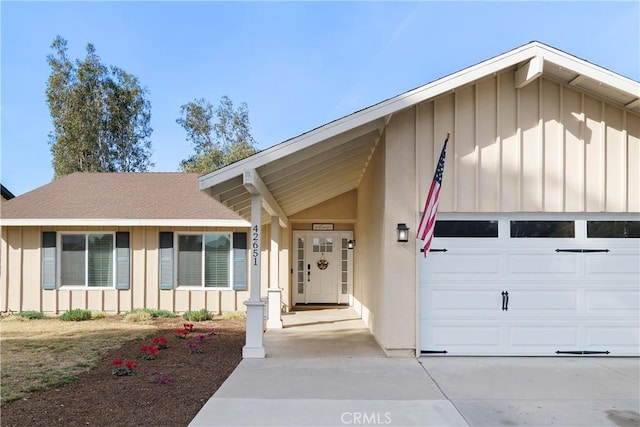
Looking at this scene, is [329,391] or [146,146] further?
[146,146]

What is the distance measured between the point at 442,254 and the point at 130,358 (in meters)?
5.06

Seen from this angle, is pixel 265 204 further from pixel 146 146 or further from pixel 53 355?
pixel 146 146

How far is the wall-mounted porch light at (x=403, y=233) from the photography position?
6586 millimetres

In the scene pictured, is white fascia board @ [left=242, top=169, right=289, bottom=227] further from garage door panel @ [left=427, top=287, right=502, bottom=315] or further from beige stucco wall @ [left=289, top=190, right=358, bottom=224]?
garage door panel @ [left=427, top=287, right=502, bottom=315]

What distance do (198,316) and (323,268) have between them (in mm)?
3927

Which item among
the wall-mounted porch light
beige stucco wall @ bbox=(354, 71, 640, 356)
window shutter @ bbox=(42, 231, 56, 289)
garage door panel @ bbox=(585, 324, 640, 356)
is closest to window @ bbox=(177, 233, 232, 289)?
window shutter @ bbox=(42, 231, 56, 289)

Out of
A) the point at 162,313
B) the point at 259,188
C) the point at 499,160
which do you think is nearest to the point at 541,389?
the point at 499,160

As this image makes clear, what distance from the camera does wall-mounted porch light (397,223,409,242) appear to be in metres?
6.59

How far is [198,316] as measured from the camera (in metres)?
10.5

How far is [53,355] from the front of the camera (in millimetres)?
6957

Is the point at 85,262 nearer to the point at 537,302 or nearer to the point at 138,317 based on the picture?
the point at 138,317

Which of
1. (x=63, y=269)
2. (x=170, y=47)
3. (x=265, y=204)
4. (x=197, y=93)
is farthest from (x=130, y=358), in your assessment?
(x=197, y=93)

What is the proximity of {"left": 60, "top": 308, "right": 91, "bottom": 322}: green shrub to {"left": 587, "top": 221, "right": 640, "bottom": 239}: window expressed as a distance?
10.7 metres

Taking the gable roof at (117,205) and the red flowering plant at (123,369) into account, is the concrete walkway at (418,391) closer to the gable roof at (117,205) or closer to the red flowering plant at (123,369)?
the red flowering plant at (123,369)
